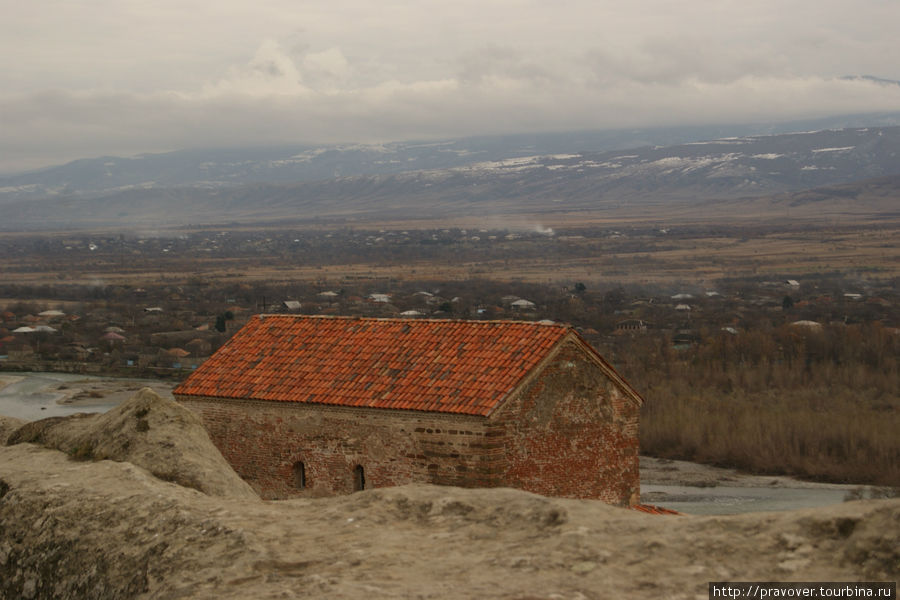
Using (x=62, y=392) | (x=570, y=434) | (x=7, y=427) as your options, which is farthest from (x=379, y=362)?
(x=62, y=392)

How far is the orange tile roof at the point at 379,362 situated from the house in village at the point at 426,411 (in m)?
0.02

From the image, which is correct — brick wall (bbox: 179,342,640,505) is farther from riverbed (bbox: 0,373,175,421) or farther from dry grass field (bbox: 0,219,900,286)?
dry grass field (bbox: 0,219,900,286)

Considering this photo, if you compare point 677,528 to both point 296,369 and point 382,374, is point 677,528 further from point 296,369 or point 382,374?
point 296,369

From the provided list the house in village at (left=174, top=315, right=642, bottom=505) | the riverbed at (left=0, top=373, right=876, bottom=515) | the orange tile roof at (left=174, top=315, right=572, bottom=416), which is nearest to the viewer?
the house in village at (left=174, top=315, right=642, bottom=505)

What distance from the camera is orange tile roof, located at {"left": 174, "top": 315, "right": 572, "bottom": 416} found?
1622cm

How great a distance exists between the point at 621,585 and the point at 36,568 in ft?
19.4

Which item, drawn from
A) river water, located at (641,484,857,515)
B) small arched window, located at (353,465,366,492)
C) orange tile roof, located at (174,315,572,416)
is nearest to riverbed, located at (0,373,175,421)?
river water, located at (641,484,857,515)

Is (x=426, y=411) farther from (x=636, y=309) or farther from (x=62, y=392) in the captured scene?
(x=636, y=309)

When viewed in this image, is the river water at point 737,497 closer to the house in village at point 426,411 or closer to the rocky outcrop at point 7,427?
the house in village at point 426,411

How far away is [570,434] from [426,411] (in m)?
2.11

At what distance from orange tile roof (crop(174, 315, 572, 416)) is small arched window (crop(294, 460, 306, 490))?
937 millimetres

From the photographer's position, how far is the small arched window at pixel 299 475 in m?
17.2

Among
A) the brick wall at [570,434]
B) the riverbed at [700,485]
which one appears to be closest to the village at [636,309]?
the riverbed at [700,485]

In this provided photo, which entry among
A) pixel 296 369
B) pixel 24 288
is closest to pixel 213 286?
pixel 24 288
